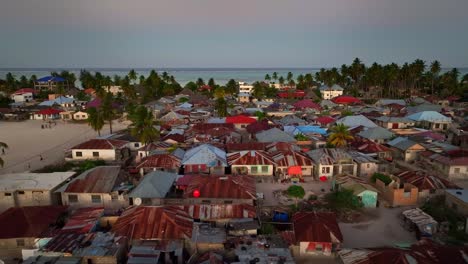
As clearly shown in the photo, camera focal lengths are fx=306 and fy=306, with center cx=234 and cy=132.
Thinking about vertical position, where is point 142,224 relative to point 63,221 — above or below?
above

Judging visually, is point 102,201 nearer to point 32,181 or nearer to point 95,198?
point 95,198

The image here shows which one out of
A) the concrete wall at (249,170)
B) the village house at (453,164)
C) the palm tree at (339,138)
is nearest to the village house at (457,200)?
the village house at (453,164)

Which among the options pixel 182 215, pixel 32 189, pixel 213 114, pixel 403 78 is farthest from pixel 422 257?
pixel 403 78

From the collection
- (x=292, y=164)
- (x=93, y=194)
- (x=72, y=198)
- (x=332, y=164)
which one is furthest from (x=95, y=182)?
(x=332, y=164)

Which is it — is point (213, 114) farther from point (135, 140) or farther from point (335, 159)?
point (335, 159)

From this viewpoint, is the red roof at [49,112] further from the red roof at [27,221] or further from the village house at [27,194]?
the red roof at [27,221]

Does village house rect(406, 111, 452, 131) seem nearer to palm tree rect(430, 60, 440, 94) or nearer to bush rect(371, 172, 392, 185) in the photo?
bush rect(371, 172, 392, 185)

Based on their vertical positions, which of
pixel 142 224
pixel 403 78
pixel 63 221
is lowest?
pixel 63 221
